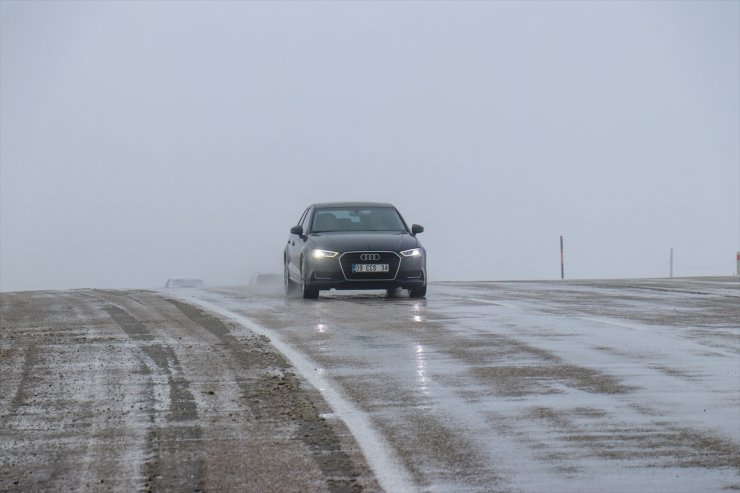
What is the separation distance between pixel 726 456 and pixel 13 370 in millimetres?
6016

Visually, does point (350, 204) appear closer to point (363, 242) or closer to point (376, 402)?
point (363, 242)

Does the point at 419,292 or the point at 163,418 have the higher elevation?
the point at 419,292

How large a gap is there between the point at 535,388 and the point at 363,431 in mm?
2021

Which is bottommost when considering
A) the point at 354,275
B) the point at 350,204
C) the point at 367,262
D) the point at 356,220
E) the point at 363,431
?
the point at 363,431

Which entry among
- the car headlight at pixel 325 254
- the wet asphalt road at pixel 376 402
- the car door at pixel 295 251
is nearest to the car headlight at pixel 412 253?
the car headlight at pixel 325 254

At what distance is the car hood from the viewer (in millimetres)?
19453

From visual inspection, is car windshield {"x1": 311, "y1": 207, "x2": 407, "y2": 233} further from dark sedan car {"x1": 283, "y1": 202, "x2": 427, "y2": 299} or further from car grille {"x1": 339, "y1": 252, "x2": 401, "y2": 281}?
car grille {"x1": 339, "y1": 252, "x2": 401, "y2": 281}

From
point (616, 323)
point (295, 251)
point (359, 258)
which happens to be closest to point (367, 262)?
point (359, 258)

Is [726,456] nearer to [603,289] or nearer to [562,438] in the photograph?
[562,438]

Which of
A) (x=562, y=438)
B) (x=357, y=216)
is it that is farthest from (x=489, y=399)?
(x=357, y=216)

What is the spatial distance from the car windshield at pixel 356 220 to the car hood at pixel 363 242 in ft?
1.71

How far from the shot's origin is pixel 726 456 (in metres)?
6.67

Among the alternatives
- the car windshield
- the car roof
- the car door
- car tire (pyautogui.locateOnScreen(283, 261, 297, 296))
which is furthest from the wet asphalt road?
car tire (pyautogui.locateOnScreen(283, 261, 297, 296))

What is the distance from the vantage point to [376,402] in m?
8.48
